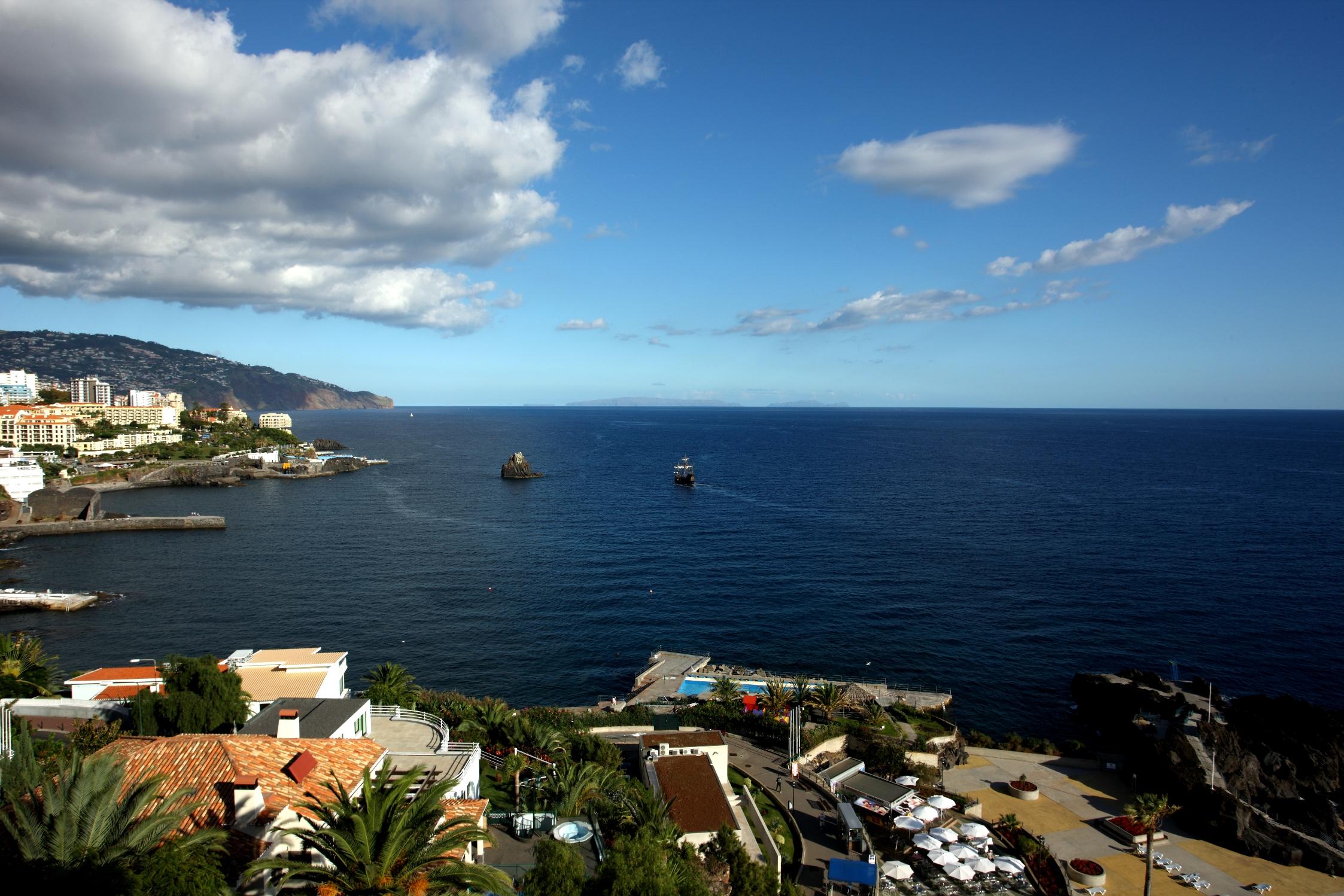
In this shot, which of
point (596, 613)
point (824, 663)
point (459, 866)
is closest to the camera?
point (459, 866)

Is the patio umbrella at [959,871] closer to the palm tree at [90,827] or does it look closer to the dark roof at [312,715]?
the dark roof at [312,715]

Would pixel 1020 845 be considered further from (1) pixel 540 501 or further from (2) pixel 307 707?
(1) pixel 540 501

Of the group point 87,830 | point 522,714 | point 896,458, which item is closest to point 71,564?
point 522,714

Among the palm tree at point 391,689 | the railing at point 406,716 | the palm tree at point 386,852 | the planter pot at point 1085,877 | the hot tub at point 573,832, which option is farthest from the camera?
the palm tree at point 391,689

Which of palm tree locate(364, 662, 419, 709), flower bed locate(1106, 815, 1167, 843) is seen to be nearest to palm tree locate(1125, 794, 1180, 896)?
Result: flower bed locate(1106, 815, 1167, 843)

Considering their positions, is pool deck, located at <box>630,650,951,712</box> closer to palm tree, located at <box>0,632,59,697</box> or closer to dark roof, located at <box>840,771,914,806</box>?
dark roof, located at <box>840,771,914,806</box>

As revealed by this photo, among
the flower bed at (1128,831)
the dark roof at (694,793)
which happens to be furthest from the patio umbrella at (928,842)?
the flower bed at (1128,831)
